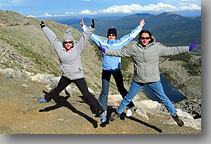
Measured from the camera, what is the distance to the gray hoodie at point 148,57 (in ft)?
18.6

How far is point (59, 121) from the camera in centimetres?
698

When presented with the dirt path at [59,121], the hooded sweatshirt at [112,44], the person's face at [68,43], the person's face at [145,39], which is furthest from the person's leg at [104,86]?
the person's face at [145,39]

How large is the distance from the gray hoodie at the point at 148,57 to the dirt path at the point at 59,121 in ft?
6.43

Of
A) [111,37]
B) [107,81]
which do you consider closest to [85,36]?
[111,37]

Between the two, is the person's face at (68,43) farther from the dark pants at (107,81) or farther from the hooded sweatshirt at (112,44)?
the dark pants at (107,81)

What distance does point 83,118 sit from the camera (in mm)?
7238

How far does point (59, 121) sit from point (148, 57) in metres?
3.82

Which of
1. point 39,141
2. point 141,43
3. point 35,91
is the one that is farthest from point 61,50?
point 35,91

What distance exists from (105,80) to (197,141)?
3.52 m

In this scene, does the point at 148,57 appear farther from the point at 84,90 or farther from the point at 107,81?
the point at 84,90

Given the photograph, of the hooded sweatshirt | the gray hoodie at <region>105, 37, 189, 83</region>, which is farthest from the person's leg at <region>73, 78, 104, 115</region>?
the gray hoodie at <region>105, 37, 189, 83</region>

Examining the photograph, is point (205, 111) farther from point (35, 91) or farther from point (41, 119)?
point (35, 91)

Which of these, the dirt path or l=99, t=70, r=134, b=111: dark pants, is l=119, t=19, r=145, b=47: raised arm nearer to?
l=99, t=70, r=134, b=111: dark pants

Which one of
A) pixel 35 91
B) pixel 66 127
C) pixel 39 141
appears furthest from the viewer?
pixel 35 91
